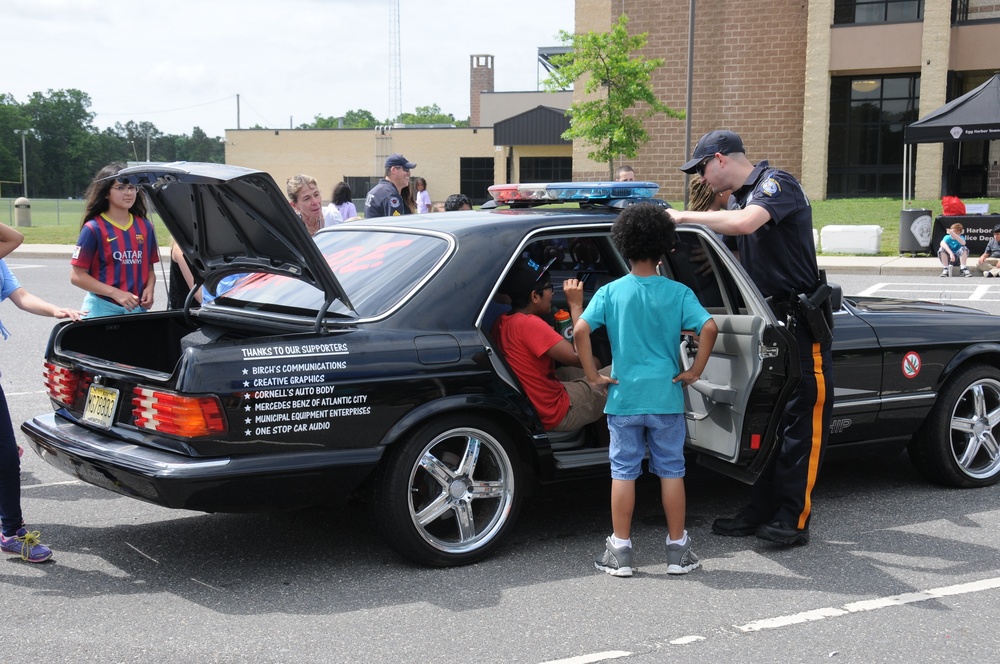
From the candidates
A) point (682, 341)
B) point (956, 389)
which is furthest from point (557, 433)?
point (956, 389)

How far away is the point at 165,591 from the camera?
4.13 meters

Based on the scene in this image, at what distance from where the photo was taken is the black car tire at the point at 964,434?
558cm

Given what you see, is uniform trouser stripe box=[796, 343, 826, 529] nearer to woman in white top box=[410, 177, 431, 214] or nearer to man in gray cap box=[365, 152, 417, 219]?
man in gray cap box=[365, 152, 417, 219]

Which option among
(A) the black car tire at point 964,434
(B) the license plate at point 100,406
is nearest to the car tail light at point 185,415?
(B) the license plate at point 100,406

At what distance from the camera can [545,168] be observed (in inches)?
2248

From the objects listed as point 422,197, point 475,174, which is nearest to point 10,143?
point 475,174

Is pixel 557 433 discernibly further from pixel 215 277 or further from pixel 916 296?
pixel 916 296

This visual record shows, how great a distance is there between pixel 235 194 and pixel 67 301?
1236cm

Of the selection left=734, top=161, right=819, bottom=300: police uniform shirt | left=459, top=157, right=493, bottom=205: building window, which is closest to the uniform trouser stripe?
left=734, top=161, right=819, bottom=300: police uniform shirt

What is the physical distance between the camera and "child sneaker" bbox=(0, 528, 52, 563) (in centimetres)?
442

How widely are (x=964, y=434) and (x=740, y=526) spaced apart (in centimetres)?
168

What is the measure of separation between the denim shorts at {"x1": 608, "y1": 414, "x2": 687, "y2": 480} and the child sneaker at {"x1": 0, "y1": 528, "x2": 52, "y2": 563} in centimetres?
247

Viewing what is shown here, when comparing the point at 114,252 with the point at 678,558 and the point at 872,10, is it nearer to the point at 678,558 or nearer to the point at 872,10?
the point at 678,558

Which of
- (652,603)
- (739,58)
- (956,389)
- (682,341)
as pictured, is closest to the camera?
(652,603)
